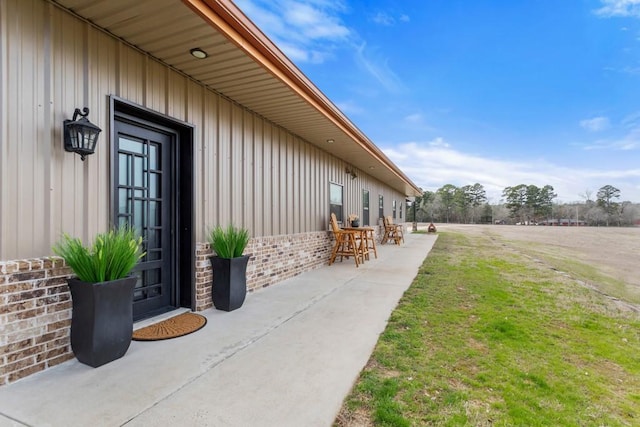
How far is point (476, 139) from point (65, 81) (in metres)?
30.1

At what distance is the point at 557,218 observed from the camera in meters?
53.1

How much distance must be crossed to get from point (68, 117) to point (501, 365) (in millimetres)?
3957

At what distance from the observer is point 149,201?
3307 millimetres

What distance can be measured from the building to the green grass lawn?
90.8 inches

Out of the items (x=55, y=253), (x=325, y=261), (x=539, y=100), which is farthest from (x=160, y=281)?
(x=539, y=100)

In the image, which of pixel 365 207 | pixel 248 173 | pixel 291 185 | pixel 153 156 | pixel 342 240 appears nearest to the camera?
pixel 153 156

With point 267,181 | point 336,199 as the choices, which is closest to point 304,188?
point 267,181

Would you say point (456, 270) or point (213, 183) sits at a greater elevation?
point (213, 183)

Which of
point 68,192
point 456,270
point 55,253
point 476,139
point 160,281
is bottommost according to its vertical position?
point 456,270

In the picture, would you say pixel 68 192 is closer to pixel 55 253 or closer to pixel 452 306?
pixel 55 253

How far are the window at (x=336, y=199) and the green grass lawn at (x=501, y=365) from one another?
4.07 m

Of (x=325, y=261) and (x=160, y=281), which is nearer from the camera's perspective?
(x=160, y=281)

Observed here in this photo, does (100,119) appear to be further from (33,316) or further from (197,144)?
(33,316)

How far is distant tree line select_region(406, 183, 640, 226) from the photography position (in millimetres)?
49250
